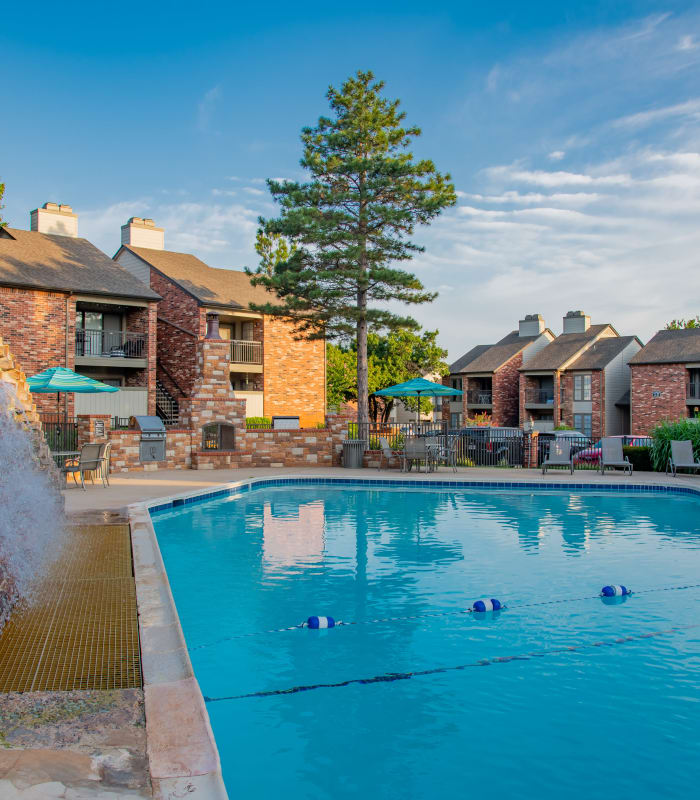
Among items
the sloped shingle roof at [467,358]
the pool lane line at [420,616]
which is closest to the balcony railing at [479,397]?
the sloped shingle roof at [467,358]

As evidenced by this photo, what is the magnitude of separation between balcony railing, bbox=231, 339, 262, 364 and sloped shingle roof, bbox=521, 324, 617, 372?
842 inches

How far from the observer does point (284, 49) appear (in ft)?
54.9

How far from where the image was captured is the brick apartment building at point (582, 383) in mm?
41812

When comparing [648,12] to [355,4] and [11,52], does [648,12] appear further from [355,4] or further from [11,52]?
[11,52]

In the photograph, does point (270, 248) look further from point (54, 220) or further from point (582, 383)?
point (582, 383)

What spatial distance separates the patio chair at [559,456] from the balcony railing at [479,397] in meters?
29.1

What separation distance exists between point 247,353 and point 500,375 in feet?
71.7

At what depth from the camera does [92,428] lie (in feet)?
53.3

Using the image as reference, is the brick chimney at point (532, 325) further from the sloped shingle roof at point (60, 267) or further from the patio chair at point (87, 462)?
the patio chair at point (87, 462)

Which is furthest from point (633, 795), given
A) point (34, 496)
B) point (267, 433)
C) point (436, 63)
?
point (436, 63)

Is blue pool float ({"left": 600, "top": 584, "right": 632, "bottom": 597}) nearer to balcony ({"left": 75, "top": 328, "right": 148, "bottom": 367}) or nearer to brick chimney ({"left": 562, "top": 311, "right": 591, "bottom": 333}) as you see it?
balcony ({"left": 75, "top": 328, "right": 148, "bottom": 367})

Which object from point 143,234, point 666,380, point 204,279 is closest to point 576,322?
point 666,380

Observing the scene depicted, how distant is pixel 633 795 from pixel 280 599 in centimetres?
395

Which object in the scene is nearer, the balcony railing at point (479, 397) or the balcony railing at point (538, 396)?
the balcony railing at point (538, 396)
